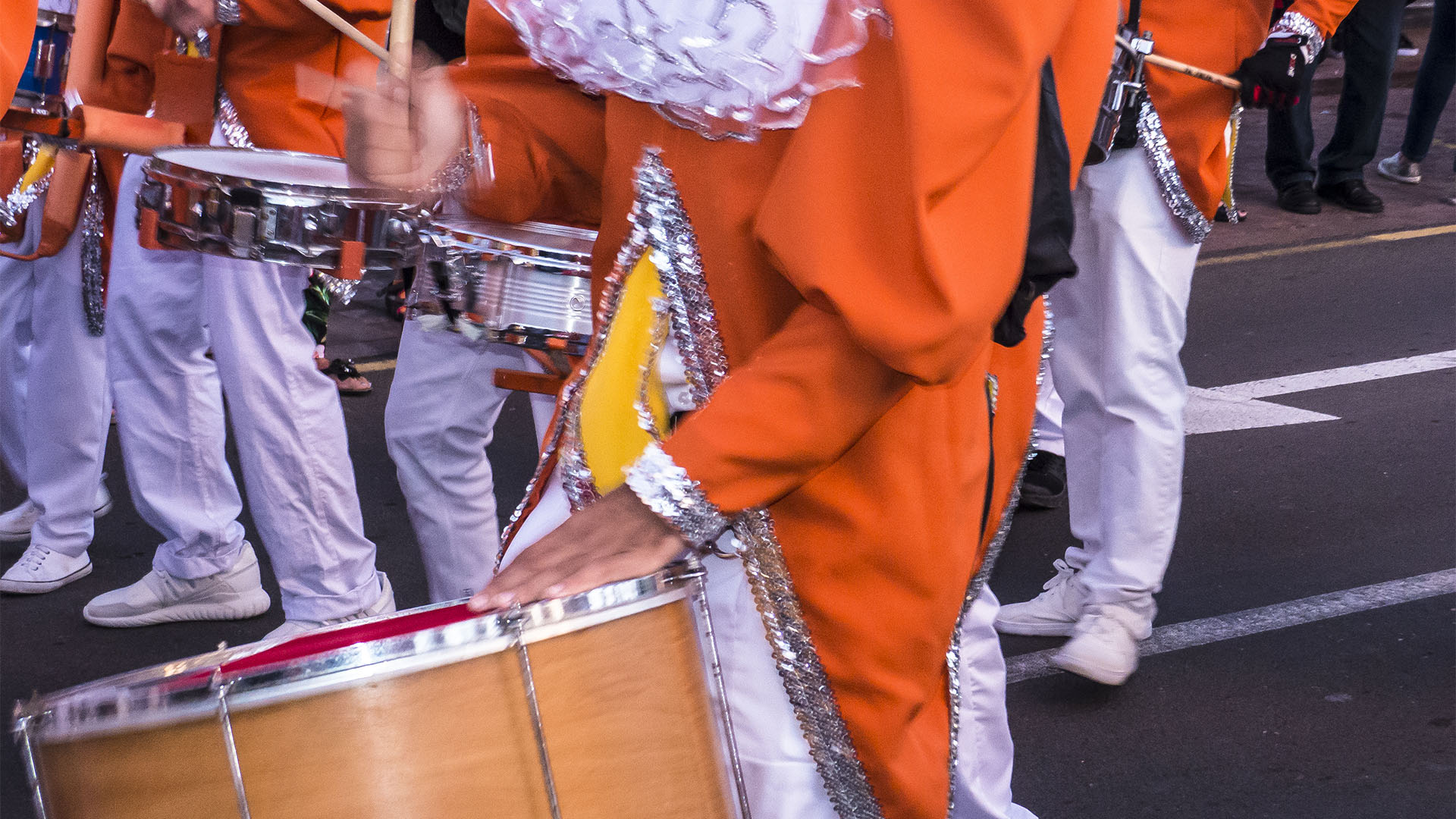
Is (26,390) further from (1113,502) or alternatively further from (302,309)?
(1113,502)

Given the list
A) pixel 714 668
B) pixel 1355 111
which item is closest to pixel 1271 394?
pixel 1355 111

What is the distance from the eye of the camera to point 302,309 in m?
3.73

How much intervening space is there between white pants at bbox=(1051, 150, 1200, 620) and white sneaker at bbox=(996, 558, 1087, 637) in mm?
204

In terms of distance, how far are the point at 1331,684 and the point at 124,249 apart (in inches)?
122

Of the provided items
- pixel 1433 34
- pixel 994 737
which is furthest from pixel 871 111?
pixel 1433 34

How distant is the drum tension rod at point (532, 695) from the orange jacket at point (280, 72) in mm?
2434

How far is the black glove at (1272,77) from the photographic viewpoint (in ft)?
11.7

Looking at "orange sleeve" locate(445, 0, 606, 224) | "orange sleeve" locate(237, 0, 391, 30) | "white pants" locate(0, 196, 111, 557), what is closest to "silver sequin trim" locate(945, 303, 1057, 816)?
"orange sleeve" locate(445, 0, 606, 224)

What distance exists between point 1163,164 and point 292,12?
6.57 feet

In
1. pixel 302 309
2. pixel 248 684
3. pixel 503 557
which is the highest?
pixel 248 684

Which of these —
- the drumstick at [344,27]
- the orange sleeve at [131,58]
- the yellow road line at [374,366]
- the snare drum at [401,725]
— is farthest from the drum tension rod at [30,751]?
the yellow road line at [374,366]

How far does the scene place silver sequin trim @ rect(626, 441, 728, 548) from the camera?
4.66ft

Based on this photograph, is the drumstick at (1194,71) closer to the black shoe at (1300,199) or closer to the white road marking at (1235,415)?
Result: the white road marking at (1235,415)

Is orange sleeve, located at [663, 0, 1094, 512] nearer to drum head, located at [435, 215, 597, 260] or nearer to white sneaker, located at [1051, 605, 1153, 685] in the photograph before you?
drum head, located at [435, 215, 597, 260]
